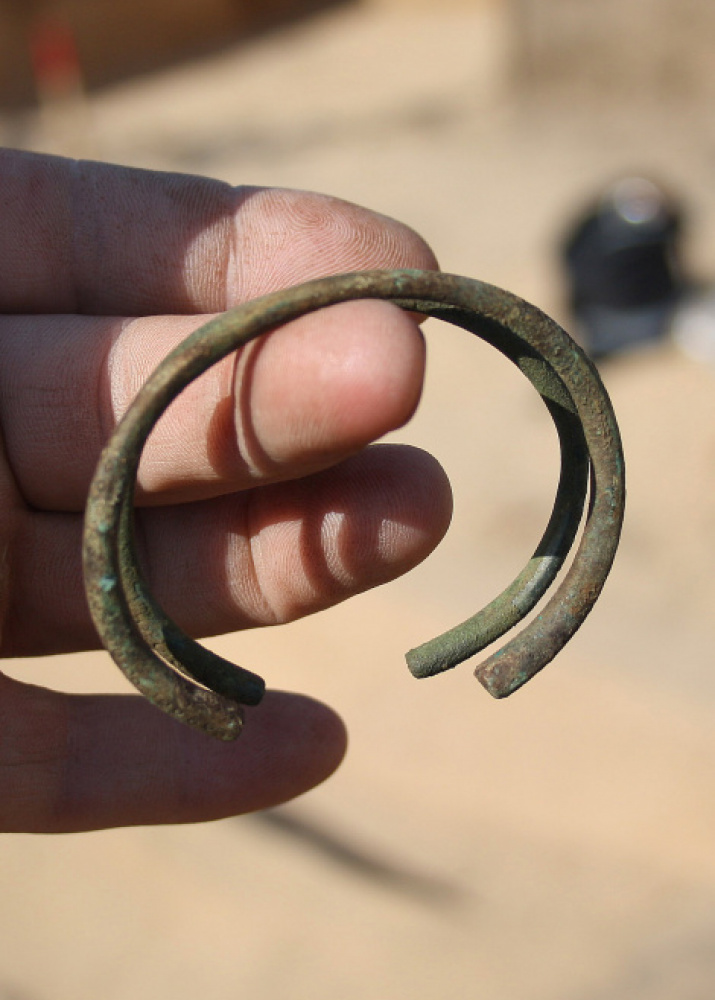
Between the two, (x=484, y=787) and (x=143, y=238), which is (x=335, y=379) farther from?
(x=484, y=787)

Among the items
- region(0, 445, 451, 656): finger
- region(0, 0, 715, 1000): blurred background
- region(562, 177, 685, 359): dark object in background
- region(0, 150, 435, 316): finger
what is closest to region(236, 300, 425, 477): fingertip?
region(0, 445, 451, 656): finger

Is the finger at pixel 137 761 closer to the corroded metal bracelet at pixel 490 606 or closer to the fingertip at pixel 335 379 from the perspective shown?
the corroded metal bracelet at pixel 490 606

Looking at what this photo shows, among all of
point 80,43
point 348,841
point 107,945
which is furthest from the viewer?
point 80,43

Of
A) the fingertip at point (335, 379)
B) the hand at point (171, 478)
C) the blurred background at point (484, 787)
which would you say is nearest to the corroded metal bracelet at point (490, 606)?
the fingertip at point (335, 379)

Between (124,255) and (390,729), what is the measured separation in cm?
259

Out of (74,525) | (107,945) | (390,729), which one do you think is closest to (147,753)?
(74,525)

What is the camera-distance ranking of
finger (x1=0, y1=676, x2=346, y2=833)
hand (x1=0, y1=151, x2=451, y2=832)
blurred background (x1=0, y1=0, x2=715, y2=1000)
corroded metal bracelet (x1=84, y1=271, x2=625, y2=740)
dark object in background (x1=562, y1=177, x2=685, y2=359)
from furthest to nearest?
dark object in background (x1=562, y1=177, x2=685, y2=359), blurred background (x1=0, y1=0, x2=715, y2=1000), finger (x1=0, y1=676, x2=346, y2=833), hand (x1=0, y1=151, x2=451, y2=832), corroded metal bracelet (x1=84, y1=271, x2=625, y2=740)

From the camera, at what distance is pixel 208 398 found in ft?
6.59

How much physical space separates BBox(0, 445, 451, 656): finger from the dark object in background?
204 inches

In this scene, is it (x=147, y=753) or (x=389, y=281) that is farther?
(x=147, y=753)

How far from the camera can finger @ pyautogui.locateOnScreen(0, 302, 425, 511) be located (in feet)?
5.90

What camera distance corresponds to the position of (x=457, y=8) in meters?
13.6

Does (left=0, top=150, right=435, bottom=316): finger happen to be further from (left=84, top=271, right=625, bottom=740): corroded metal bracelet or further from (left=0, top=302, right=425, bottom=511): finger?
(left=84, top=271, right=625, bottom=740): corroded metal bracelet

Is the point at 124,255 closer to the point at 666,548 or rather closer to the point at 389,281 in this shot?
the point at 389,281
